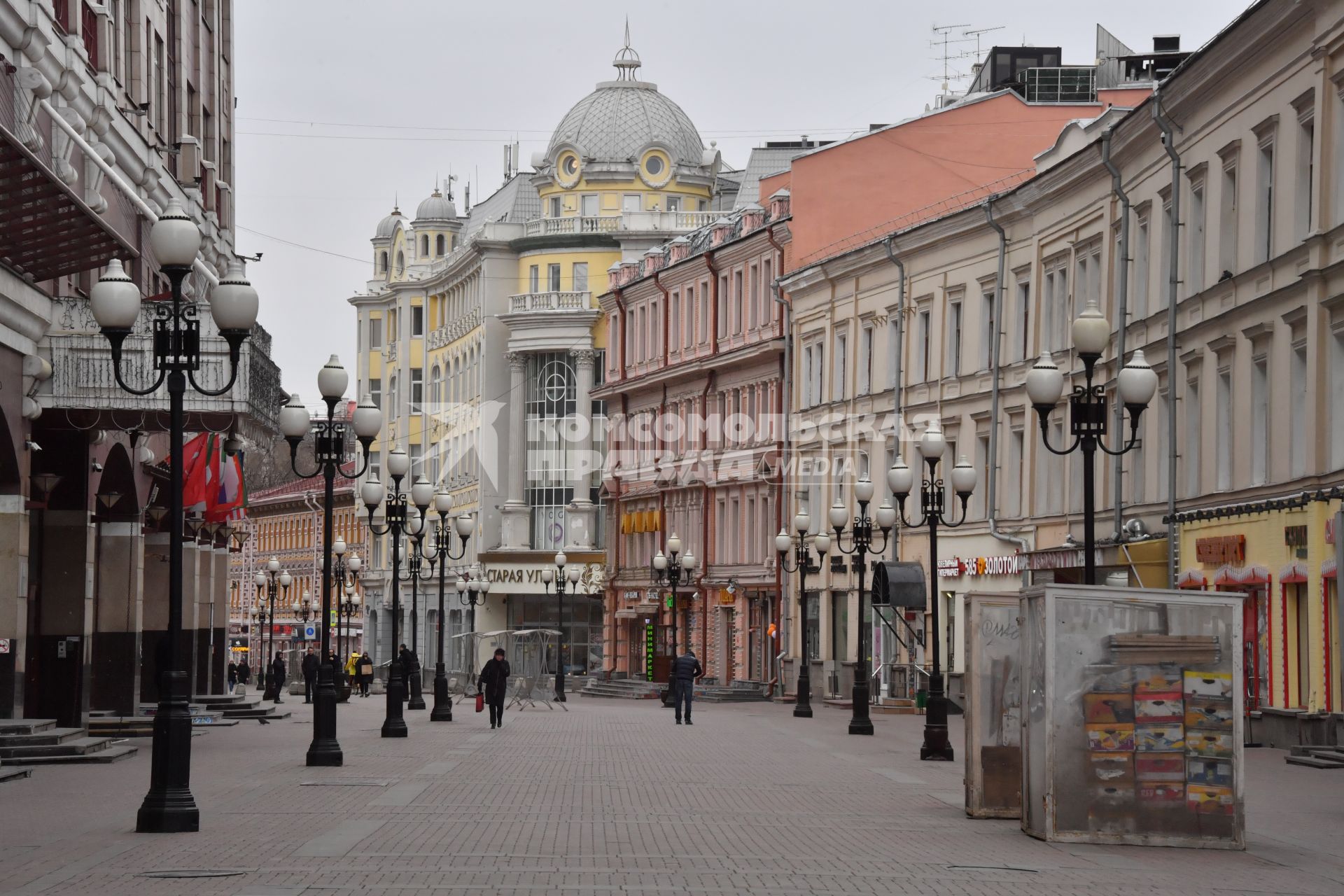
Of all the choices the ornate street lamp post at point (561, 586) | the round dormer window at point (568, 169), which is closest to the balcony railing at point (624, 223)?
the round dormer window at point (568, 169)

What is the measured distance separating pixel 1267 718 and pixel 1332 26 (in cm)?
950

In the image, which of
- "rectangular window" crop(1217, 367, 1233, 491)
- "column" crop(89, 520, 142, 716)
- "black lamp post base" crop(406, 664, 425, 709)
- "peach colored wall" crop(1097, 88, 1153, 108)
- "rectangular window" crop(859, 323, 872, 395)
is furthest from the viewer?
"rectangular window" crop(859, 323, 872, 395)

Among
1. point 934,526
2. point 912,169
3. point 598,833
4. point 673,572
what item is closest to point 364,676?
point 673,572

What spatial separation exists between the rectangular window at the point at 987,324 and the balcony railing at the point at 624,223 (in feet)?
133

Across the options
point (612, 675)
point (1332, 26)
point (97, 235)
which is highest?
point (1332, 26)

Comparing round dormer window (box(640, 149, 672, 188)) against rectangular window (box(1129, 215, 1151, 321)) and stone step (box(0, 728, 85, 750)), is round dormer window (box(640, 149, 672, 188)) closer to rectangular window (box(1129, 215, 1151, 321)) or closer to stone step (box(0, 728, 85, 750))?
rectangular window (box(1129, 215, 1151, 321))

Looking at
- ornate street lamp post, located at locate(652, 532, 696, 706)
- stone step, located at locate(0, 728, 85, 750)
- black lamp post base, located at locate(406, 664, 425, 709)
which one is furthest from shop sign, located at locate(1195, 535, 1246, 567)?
black lamp post base, located at locate(406, 664, 425, 709)

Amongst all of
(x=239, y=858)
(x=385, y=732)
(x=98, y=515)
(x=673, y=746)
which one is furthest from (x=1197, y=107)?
(x=239, y=858)

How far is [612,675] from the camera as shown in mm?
79688

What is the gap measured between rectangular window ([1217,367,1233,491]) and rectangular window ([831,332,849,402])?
2379cm

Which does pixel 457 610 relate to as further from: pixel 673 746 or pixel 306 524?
pixel 673 746

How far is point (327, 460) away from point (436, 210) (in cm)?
8077

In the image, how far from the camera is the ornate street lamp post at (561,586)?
61.6 m

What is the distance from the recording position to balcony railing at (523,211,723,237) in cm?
8988
